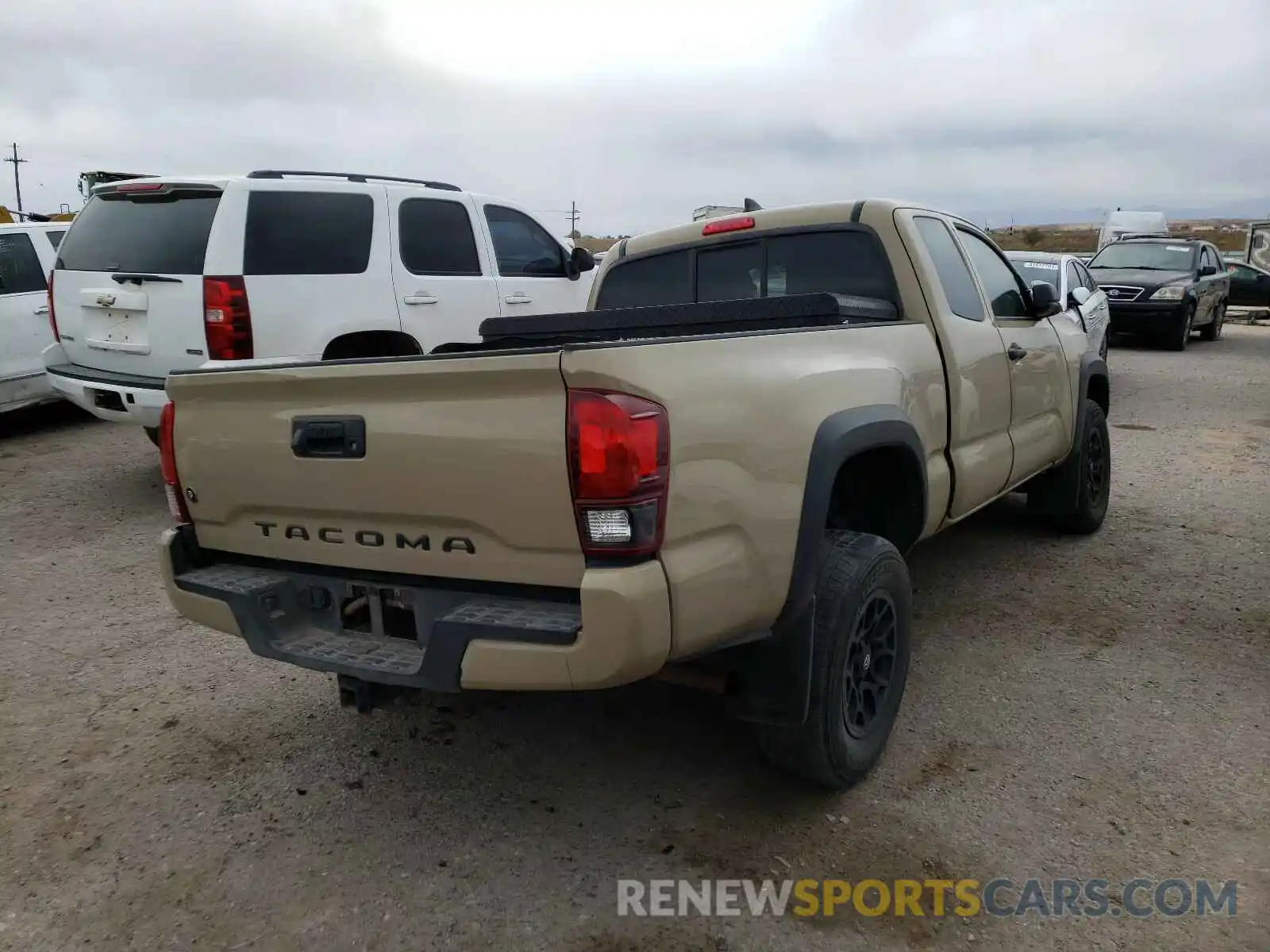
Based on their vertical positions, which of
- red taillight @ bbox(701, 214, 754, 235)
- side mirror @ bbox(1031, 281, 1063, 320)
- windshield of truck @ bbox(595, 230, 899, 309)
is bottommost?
side mirror @ bbox(1031, 281, 1063, 320)

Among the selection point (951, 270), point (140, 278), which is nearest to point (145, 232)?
point (140, 278)

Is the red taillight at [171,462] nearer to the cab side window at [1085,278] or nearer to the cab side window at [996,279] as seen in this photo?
the cab side window at [996,279]

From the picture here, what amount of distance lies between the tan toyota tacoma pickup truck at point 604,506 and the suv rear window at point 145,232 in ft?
10.6

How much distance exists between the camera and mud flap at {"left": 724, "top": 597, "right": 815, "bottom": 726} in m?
2.72

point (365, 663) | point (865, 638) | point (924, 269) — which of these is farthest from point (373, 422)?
point (924, 269)

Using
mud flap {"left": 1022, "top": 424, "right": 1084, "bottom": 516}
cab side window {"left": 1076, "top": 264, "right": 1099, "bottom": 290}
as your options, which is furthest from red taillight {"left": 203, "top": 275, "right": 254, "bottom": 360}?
cab side window {"left": 1076, "top": 264, "right": 1099, "bottom": 290}

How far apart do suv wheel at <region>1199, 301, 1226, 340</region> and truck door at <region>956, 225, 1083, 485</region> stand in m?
14.6

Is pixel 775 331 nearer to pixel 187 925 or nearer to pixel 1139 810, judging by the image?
pixel 1139 810

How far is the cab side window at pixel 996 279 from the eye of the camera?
14.7ft

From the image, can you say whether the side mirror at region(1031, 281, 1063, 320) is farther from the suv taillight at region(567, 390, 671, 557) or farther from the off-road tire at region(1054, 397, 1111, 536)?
the suv taillight at region(567, 390, 671, 557)

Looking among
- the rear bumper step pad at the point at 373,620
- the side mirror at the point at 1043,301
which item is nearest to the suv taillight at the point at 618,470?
the rear bumper step pad at the point at 373,620

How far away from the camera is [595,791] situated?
3.15 meters

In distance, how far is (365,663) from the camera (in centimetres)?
266

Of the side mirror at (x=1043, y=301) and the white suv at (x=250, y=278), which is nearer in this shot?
the side mirror at (x=1043, y=301)
